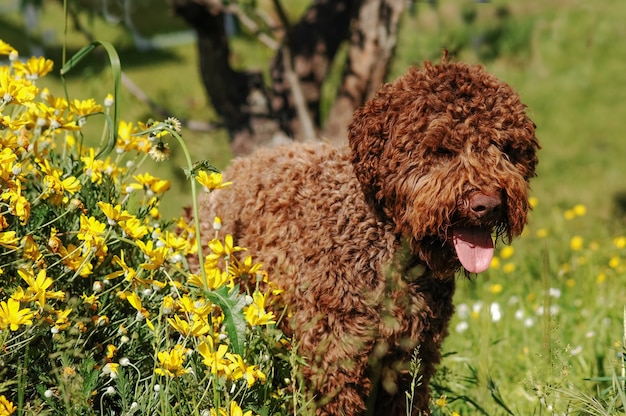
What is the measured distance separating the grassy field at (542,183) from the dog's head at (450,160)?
271 millimetres

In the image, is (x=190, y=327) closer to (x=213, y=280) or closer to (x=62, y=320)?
(x=213, y=280)

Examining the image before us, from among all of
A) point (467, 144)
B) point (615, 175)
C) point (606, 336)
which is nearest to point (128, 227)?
point (467, 144)

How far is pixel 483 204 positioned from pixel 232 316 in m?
0.98

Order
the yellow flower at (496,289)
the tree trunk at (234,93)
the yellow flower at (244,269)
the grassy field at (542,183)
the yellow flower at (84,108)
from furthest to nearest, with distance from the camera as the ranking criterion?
the tree trunk at (234,93), the yellow flower at (496,289), the grassy field at (542,183), the yellow flower at (84,108), the yellow flower at (244,269)

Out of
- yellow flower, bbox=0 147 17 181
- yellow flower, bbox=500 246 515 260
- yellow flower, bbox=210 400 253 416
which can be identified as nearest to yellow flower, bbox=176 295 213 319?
yellow flower, bbox=210 400 253 416

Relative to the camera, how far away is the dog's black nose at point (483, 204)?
9.81 ft

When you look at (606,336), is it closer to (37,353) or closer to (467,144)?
(467,144)

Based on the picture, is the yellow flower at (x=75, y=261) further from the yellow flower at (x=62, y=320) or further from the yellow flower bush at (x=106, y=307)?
the yellow flower at (x=62, y=320)

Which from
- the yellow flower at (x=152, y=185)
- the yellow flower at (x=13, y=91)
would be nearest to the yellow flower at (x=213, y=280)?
the yellow flower at (x=152, y=185)

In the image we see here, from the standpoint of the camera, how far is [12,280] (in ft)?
9.93

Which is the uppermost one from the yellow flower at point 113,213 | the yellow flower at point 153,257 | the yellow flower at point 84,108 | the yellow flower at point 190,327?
the yellow flower at point 84,108

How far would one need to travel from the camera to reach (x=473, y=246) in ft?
10.3

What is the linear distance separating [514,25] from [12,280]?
951 centimetres

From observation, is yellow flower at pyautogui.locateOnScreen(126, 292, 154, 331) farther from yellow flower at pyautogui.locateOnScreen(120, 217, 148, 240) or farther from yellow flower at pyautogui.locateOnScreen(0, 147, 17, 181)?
yellow flower at pyautogui.locateOnScreen(0, 147, 17, 181)
